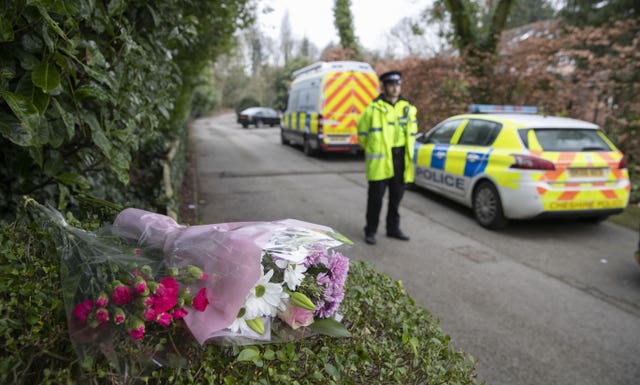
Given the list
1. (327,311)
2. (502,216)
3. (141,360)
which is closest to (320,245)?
(327,311)

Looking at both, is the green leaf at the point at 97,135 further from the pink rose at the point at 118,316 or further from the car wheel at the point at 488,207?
the car wheel at the point at 488,207

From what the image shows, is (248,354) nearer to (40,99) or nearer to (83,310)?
(83,310)

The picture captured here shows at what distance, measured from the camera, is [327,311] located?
1616 millimetres

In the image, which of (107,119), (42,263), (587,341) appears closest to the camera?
(42,263)

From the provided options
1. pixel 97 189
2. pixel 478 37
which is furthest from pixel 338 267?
pixel 478 37

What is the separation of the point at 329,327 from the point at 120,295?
709 millimetres

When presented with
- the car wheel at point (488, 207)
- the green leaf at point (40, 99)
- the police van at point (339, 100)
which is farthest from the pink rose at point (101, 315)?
the police van at point (339, 100)

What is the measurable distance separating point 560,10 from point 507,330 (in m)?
18.6

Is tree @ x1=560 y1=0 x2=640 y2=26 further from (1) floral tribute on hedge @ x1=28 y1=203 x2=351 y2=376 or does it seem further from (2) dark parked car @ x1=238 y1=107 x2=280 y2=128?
(2) dark parked car @ x1=238 y1=107 x2=280 y2=128

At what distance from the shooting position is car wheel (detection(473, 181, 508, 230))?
6469 mm

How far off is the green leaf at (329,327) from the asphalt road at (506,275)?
186 cm

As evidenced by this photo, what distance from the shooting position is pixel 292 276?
1490mm

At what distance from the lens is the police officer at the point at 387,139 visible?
5.39 metres

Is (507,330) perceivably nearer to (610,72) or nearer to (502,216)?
(502,216)
